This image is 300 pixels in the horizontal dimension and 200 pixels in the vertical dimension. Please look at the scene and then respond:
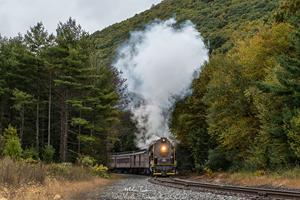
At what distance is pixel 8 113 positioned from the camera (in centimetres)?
5897

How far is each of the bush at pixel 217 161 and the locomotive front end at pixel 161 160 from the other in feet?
12.3

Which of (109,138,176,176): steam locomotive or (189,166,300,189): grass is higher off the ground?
(109,138,176,176): steam locomotive

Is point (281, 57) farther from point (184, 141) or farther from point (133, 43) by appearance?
point (133, 43)

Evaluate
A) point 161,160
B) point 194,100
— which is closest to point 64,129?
point 161,160

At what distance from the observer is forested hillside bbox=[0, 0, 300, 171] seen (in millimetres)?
35656

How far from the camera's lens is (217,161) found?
4781 cm

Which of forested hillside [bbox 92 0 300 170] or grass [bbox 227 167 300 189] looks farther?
forested hillside [bbox 92 0 300 170]

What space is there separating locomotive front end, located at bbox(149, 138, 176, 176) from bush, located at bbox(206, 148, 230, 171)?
3745 mm

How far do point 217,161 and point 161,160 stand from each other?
531 centimetres

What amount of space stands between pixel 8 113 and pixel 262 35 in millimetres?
30937

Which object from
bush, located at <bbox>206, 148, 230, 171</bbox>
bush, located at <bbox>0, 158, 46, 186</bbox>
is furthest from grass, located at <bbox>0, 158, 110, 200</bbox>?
bush, located at <bbox>206, 148, 230, 171</bbox>

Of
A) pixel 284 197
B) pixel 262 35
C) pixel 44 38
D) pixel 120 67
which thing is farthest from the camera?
pixel 120 67

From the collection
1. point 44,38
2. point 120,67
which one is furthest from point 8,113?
point 120,67

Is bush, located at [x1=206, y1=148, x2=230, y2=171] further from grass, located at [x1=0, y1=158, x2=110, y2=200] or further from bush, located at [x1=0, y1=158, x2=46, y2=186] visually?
bush, located at [x1=0, y1=158, x2=46, y2=186]
